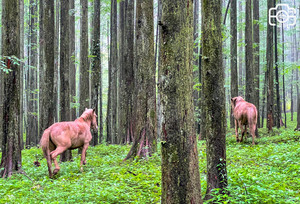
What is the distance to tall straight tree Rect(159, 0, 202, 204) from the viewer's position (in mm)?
3857

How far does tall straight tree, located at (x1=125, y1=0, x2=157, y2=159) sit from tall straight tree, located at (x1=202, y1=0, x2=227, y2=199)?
4908 millimetres

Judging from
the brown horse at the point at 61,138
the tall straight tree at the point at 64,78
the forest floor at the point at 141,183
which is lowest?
the forest floor at the point at 141,183

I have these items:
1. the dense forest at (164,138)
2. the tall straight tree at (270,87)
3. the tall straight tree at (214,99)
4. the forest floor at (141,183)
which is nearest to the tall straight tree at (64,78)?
the dense forest at (164,138)

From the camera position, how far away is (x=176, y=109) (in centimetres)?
386

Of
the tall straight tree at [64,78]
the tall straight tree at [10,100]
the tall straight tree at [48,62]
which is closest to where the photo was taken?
the tall straight tree at [10,100]

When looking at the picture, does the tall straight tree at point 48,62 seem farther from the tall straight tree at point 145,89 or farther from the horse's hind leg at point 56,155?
the tall straight tree at point 145,89

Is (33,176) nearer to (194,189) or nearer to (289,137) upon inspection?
(194,189)

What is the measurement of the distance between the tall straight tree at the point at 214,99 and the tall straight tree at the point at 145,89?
4.91 meters

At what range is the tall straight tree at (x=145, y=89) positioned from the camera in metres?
9.77

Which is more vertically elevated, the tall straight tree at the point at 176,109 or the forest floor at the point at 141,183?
the tall straight tree at the point at 176,109

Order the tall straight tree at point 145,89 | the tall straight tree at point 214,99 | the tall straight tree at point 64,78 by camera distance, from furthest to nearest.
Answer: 1. the tall straight tree at point 64,78
2. the tall straight tree at point 145,89
3. the tall straight tree at point 214,99

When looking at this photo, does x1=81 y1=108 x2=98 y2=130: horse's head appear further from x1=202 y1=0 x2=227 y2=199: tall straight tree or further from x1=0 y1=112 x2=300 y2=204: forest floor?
x1=202 y1=0 x2=227 y2=199: tall straight tree

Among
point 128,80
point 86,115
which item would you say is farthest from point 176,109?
point 128,80

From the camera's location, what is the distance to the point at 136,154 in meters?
9.75
